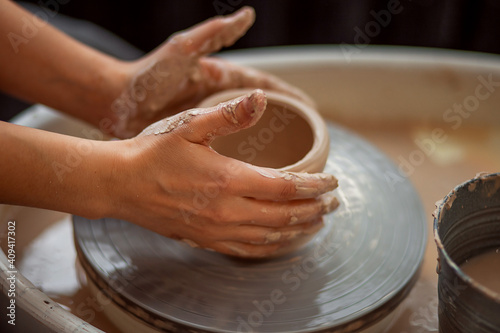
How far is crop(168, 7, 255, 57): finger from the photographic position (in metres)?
1.27

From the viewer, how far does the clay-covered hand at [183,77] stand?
1.28 metres

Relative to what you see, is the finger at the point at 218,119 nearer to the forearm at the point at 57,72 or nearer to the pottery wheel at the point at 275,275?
the pottery wheel at the point at 275,275

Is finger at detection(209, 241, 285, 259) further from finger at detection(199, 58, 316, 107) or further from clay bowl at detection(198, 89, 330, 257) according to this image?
finger at detection(199, 58, 316, 107)

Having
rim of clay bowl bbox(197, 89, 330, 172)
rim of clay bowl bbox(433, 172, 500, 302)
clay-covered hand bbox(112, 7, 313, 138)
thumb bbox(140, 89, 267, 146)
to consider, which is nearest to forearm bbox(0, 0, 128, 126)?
clay-covered hand bbox(112, 7, 313, 138)

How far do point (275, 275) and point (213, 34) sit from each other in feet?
1.87

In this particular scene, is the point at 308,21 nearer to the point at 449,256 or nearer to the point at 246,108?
the point at 246,108

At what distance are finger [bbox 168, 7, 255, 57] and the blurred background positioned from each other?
1.08m

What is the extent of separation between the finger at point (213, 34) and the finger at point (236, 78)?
0.30 ft

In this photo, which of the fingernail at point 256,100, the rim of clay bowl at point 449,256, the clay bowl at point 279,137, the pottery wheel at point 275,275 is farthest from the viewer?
the clay bowl at point 279,137

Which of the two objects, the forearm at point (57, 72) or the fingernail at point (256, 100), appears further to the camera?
the forearm at point (57, 72)

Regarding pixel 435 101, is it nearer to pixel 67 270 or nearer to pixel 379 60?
pixel 379 60

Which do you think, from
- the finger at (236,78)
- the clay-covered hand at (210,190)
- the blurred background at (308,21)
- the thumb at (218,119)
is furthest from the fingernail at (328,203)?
the blurred background at (308,21)

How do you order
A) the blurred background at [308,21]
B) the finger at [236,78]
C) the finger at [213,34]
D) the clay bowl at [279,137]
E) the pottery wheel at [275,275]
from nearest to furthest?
1. the pottery wheel at [275,275]
2. the clay bowl at [279,137]
3. the finger at [213,34]
4. the finger at [236,78]
5. the blurred background at [308,21]

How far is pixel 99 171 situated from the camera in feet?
3.29
